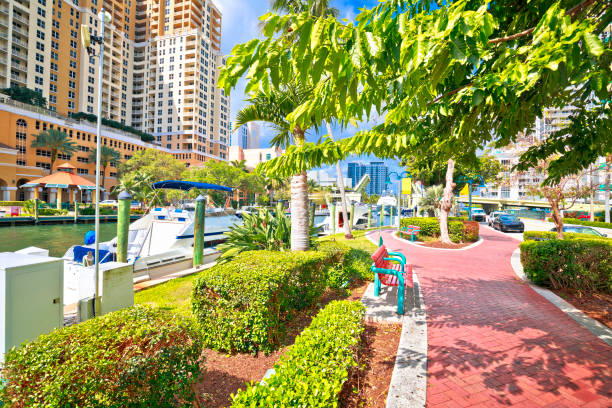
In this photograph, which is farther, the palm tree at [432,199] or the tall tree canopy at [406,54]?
the palm tree at [432,199]

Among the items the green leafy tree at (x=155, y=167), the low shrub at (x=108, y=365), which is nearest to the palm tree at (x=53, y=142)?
the green leafy tree at (x=155, y=167)

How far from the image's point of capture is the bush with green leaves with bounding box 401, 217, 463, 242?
15.3 metres

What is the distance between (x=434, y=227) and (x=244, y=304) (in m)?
15.4

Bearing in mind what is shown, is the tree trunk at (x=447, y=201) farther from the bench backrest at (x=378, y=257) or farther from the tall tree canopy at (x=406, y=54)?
the tall tree canopy at (x=406, y=54)

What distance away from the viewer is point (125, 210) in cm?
944

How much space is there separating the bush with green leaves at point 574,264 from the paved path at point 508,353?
591mm

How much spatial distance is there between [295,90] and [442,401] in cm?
661

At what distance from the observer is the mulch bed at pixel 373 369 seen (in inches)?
111

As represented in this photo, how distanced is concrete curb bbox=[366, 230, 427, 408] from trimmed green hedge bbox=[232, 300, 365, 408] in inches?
22.4

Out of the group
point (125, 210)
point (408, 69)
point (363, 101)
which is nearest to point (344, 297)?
point (363, 101)

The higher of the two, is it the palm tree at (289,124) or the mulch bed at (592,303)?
the palm tree at (289,124)

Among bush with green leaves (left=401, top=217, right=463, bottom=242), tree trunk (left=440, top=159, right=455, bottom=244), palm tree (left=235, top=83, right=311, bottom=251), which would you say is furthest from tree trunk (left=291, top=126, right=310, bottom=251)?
bush with green leaves (left=401, top=217, right=463, bottom=242)

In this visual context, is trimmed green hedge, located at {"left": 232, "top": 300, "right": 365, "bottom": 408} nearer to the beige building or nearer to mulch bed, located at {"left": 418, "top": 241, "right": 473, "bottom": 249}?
mulch bed, located at {"left": 418, "top": 241, "right": 473, "bottom": 249}

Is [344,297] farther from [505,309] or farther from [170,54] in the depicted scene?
[170,54]
